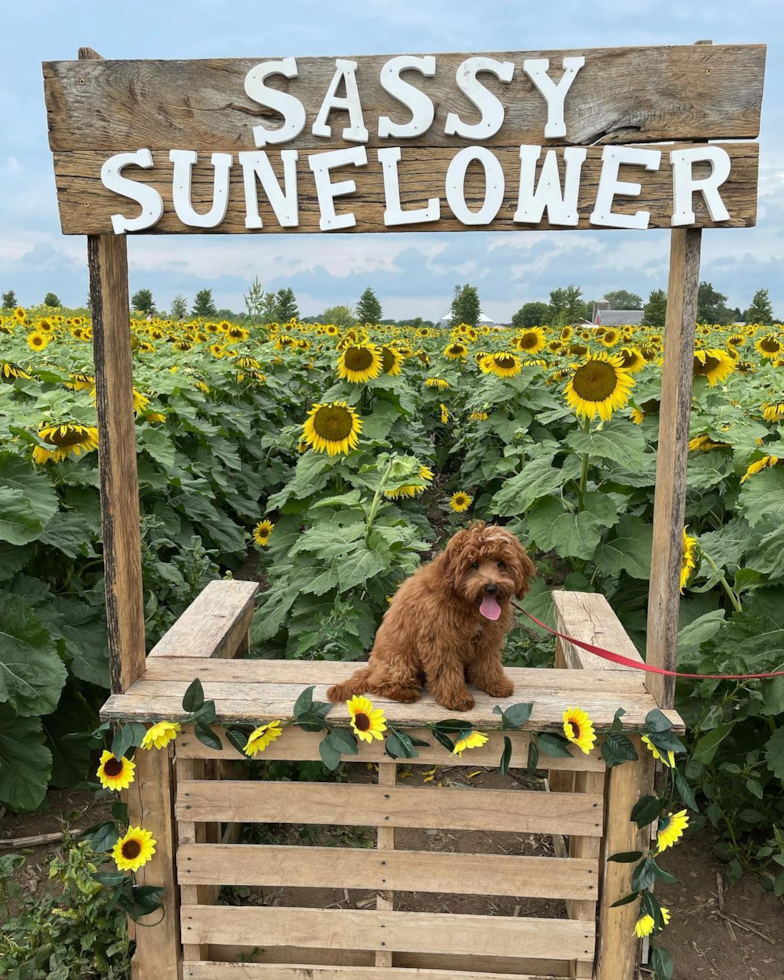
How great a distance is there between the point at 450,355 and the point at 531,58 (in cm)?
804

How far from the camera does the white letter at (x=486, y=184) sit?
2.51 m

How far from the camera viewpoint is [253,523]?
24.6 ft

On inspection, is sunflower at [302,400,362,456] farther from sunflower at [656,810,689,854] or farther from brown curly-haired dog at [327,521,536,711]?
sunflower at [656,810,689,854]

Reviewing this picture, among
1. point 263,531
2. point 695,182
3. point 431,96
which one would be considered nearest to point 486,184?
point 431,96

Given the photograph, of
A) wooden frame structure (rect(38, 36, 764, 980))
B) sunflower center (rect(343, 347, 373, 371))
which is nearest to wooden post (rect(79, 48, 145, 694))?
Result: wooden frame structure (rect(38, 36, 764, 980))

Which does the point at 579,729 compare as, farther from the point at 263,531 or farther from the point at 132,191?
the point at 263,531

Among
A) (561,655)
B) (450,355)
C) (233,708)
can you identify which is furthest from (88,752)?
(450,355)

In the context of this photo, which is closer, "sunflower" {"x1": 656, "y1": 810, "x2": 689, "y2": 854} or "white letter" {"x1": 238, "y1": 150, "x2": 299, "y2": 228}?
"white letter" {"x1": 238, "y1": 150, "x2": 299, "y2": 228}

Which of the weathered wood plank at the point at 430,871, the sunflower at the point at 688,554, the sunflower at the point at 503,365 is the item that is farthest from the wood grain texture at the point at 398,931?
the sunflower at the point at 503,365

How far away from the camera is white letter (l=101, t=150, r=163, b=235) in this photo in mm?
2572

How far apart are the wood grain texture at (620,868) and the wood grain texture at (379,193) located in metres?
1.68

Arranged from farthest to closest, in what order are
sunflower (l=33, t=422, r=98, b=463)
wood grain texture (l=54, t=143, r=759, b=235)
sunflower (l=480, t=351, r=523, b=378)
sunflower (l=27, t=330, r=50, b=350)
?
1. sunflower (l=27, t=330, r=50, b=350)
2. sunflower (l=480, t=351, r=523, b=378)
3. sunflower (l=33, t=422, r=98, b=463)
4. wood grain texture (l=54, t=143, r=759, b=235)

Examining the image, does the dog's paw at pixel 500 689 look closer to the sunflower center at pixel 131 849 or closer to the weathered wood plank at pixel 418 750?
the weathered wood plank at pixel 418 750

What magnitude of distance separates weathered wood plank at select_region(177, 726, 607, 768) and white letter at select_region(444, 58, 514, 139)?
1.81m
